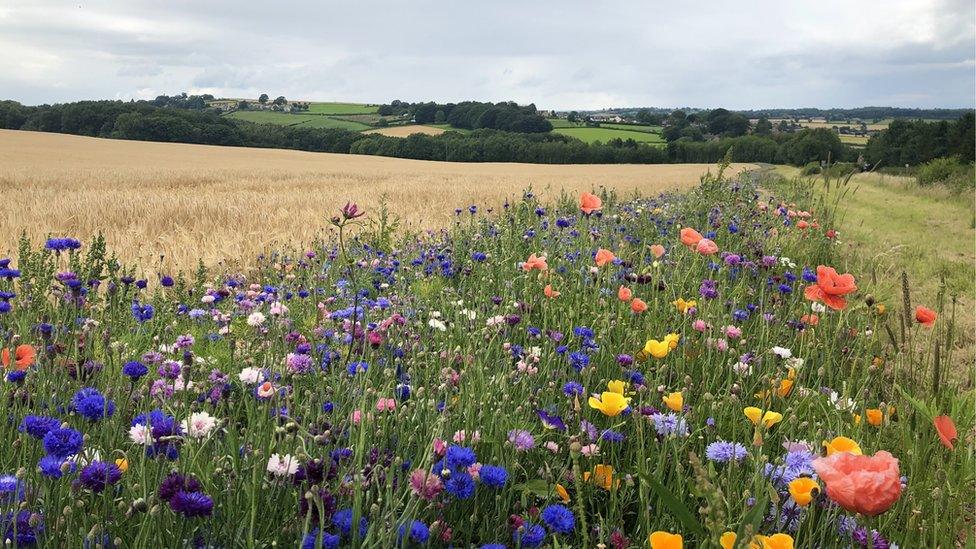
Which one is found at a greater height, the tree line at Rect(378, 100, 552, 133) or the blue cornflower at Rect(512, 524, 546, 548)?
the tree line at Rect(378, 100, 552, 133)

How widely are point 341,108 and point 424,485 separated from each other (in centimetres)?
9838

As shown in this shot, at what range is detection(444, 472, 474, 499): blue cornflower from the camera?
4.79ft

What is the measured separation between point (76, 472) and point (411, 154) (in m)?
58.7

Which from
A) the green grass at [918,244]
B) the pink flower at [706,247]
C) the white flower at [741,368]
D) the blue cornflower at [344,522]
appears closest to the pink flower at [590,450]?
the blue cornflower at [344,522]

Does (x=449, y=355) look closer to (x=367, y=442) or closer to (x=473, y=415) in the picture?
(x=473, y=415)

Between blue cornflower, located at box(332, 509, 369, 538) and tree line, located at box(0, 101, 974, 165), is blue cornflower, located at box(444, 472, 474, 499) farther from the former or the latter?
tree line, located at box(0, 101, 974, 165)

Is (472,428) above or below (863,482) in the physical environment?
below

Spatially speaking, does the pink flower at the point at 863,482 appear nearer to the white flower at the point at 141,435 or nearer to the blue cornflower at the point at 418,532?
→ the blue cornflower at the point at 418,532

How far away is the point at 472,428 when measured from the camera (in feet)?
6.41

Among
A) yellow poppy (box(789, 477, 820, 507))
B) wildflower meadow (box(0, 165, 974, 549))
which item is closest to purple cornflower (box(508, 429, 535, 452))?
wildflower meadow (box(0, 165, 974, 549))

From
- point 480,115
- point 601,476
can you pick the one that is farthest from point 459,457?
point 480,115

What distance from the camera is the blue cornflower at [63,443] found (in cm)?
127

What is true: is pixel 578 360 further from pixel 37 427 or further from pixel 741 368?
pixel 37 427

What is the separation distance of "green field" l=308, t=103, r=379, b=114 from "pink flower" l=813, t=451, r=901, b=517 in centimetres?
9160
